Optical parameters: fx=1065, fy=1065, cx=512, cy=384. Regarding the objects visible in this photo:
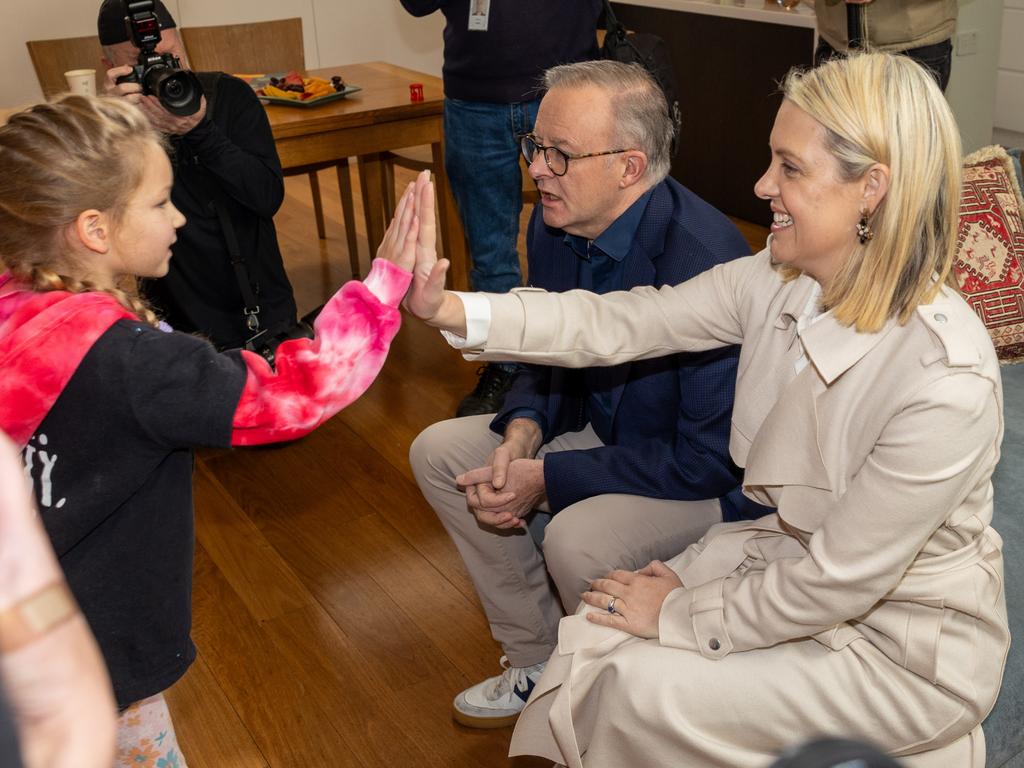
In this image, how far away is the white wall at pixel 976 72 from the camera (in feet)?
12.1

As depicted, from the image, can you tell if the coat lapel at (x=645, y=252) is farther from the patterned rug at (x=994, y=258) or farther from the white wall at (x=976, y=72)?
the white wall at (x=976, y=72)

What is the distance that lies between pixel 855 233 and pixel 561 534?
70 cm

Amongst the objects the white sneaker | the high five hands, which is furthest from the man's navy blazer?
the high five hands

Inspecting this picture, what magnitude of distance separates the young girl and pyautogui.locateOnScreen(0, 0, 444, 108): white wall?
4.34 meters

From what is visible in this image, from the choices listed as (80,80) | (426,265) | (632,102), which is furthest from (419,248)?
(80,80)

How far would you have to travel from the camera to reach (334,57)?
6238mm

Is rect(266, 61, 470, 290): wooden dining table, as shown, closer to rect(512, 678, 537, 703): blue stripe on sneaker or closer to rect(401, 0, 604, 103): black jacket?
rect(401, 0, 604, 103): black jacket

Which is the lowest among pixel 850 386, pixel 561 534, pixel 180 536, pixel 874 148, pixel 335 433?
pixel 335 433

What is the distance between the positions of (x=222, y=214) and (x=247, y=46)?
1746mm

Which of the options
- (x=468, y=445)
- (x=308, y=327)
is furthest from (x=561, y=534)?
(x=308, y=327)

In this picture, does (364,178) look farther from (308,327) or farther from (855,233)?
(855,233)

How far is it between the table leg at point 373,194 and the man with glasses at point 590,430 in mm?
2065

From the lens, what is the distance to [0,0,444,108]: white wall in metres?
5.24

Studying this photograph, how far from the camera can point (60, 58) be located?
4.00 metres
